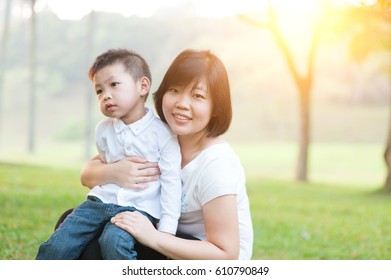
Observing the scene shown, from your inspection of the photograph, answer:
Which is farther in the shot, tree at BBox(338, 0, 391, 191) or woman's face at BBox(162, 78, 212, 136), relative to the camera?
tree at BBox(338, 0, 391, 191)

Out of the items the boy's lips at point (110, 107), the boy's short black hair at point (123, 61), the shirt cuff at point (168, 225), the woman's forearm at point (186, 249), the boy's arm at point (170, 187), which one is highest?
the boy's short black hair at point (123, 61)

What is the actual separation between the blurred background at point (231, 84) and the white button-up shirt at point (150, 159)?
33.2 ft

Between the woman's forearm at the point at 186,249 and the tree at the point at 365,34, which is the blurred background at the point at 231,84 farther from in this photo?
the woman's forearm at the point at 186,249

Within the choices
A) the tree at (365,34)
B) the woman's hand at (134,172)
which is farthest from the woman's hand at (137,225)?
the tree at (365,34)

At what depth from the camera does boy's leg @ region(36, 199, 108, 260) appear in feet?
6.50

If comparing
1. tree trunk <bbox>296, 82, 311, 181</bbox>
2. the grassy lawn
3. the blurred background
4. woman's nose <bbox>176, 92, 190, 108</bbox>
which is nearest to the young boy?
woman's nose <bbox>176, 92, 190, 108</bbox>

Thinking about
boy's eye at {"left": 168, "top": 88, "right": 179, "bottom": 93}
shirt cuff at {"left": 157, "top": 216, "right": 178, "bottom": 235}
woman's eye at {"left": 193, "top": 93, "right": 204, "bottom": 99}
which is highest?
boy's eye at {"left": 168, "top": 88, "right": 179, "bottom": 93}

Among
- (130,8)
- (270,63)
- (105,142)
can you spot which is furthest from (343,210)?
(270,63)

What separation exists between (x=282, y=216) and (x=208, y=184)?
147 inches

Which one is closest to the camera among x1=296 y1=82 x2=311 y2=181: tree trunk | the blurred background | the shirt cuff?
the shirt cuff

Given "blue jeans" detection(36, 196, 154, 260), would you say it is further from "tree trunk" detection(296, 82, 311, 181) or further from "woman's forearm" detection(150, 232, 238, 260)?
"tree trunk" detection(296, 82, 311, 181)

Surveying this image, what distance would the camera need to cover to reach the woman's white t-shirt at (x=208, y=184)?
1.98m

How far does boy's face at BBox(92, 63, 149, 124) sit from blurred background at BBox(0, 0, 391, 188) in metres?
10.2
